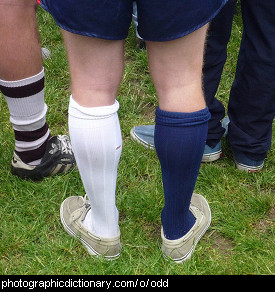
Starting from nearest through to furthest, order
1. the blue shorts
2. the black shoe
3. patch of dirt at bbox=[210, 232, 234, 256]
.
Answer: the blue shorts < patch of dirt at bbox=[210, 232, 234, 256] < the black shoe

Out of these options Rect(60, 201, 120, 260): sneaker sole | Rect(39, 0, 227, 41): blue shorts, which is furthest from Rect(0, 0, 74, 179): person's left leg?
Rect(39, 0, 227, 41): blue shorts

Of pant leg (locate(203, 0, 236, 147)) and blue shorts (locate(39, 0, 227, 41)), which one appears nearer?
blue shorts (locate(39, 0, 227, 41))

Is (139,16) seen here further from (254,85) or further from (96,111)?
(254,85)

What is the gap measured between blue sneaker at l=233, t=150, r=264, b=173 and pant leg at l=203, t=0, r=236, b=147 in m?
0.13

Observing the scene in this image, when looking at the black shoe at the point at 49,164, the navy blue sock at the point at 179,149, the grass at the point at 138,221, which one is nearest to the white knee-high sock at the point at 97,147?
the navy blue sock at the point at 179,149

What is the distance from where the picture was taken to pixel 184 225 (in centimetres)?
180

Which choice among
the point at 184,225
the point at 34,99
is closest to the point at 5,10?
the point at 34,99

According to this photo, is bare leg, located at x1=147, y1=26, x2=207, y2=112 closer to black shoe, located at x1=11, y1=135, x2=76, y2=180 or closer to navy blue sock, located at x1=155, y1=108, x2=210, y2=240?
navy blue sock, located at x1=155, y1=108, x2=210, y2=240

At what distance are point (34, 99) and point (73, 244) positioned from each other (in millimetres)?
593

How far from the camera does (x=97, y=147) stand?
5.00ft

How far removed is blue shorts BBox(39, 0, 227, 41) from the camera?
1233 millimetres

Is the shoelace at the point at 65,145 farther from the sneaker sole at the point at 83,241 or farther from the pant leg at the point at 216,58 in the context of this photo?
the pant leg at the point at 216,58

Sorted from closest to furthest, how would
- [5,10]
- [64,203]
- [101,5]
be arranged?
[101,5]
[5,10]
[64,203]
